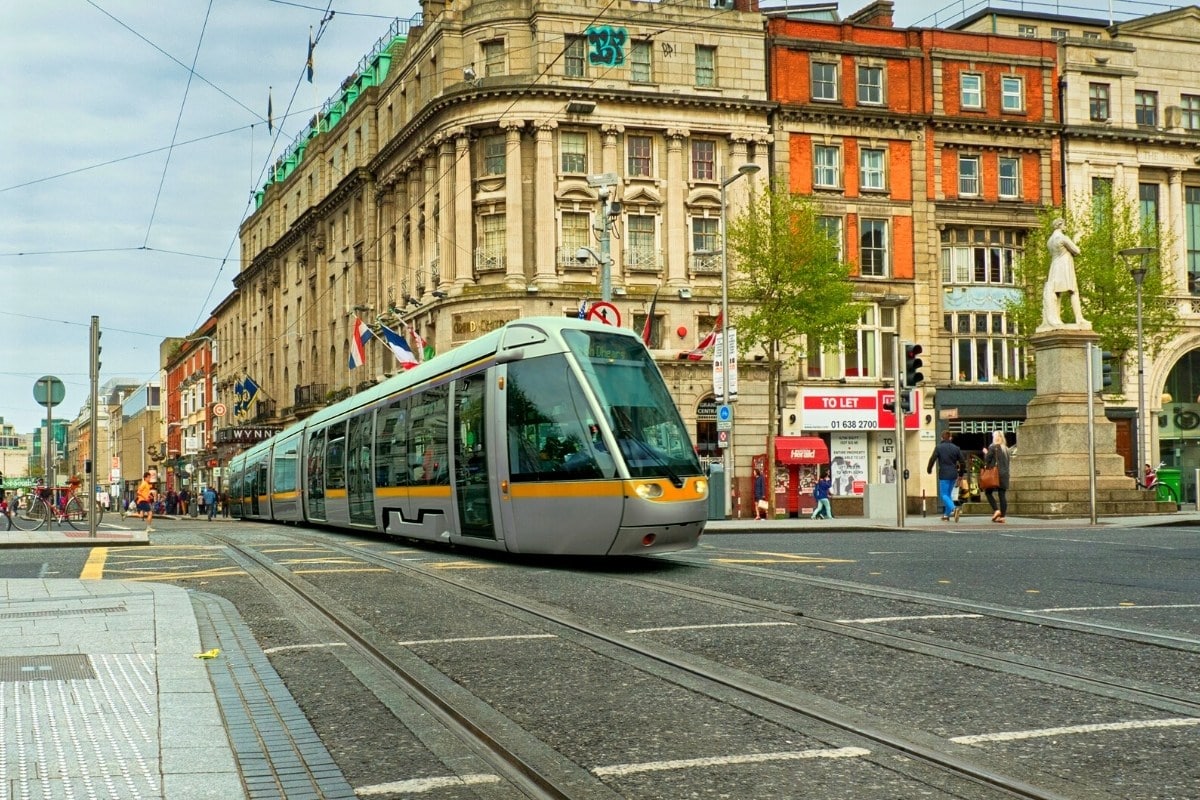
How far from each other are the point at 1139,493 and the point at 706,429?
17.5m

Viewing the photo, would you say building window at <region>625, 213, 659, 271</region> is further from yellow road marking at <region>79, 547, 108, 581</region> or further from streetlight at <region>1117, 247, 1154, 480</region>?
yellow road marking at <region>79, 547, 108, 581</region>

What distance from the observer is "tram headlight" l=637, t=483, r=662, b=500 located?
14.0 metres

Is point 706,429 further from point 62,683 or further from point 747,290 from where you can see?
point 62,683

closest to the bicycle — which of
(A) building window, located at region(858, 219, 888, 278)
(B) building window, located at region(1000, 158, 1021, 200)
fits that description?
(A) building window, located at region(858, 219, 888, 278)

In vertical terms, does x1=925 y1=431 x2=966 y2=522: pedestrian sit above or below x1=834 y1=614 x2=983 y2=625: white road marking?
above

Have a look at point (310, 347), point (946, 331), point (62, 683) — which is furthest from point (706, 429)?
point (62, 683)

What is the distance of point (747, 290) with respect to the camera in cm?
4088

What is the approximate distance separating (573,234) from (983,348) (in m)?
16.7

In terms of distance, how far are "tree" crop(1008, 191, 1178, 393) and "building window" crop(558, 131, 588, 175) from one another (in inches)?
620

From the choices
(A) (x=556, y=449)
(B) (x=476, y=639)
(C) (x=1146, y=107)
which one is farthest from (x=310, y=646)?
(C) (x=1146, y=107)

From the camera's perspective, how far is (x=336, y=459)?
81.9 feet

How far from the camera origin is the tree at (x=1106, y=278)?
42969 mm

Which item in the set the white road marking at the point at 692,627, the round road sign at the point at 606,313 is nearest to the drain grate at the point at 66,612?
the white road marking at the point at 692,627

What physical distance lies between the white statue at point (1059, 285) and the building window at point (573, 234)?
18.0 meters
